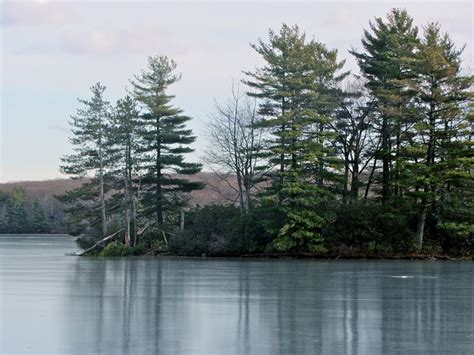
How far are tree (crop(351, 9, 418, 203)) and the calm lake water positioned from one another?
19.0 m

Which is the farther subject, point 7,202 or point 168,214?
point 7,202

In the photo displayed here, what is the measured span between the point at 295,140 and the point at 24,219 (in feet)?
225

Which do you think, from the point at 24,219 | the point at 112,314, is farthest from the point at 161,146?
the point at 24,219

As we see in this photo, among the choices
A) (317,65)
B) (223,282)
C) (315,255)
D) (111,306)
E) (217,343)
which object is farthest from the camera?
(317,65)

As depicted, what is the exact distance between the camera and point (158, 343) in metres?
13.2

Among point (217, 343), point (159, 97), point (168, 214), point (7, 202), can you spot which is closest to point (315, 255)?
point (168, 214)

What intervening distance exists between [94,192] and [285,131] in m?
16.0

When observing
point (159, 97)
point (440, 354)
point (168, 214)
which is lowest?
point (440, 354)

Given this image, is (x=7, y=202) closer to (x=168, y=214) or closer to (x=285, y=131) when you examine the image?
(x=168, y=214)

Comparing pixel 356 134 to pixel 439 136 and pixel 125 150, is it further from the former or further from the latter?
pixel 125 150

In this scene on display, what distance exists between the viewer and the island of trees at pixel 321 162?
1778 inches

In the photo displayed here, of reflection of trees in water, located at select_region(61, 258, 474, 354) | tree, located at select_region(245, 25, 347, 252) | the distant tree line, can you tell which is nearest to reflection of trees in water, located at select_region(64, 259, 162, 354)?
reflection of trees in water, located at select_region(61, 258, 474, 354)

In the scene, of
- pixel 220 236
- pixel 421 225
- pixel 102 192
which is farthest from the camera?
pixel 102 192

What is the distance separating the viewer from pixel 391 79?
159 ft
